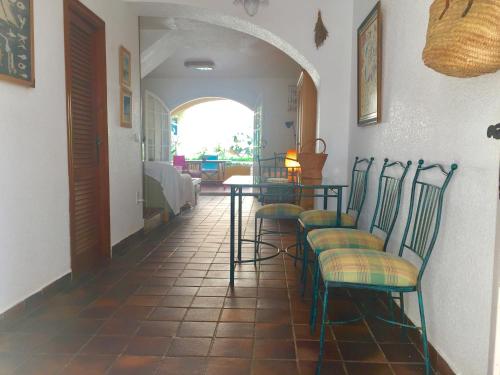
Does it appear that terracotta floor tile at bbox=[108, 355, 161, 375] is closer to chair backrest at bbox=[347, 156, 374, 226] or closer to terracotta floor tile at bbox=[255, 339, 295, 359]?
terracotta floor tile at bbox=[255, 339, 295, 359]

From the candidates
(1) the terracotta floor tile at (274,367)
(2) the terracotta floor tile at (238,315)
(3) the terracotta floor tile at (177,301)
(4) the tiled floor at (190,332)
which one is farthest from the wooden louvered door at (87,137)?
(1) the terracotta floor tile at (274,367)

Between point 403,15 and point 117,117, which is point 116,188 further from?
point 403,15

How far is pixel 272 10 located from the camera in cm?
396

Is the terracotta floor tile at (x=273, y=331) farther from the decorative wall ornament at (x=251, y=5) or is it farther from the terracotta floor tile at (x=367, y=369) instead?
the decorative wall ornament at (x=251, y=5)

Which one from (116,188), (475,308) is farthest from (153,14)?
(475,308)

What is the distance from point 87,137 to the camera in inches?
134

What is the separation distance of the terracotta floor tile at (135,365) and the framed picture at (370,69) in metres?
2.09

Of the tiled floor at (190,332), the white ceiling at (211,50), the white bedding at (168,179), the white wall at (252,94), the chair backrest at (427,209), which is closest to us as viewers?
the chair backrest at (427,209)

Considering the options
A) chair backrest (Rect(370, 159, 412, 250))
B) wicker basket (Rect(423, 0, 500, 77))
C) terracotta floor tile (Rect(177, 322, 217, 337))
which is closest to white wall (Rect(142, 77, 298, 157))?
chair backrest (Rect(370, 159, 412, 250))

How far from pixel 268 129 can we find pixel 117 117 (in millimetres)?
5591

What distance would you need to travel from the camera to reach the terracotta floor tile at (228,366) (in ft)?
6.05

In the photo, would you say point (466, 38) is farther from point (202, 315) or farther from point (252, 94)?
point (252, 94)

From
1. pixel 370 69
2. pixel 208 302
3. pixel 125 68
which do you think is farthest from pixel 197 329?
pixel 125 68

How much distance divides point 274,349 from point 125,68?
311cm
